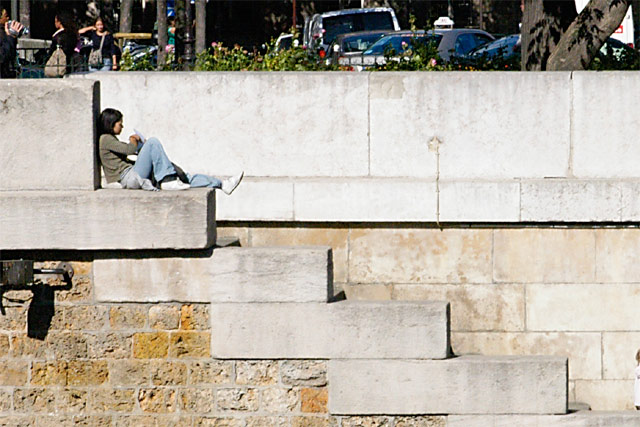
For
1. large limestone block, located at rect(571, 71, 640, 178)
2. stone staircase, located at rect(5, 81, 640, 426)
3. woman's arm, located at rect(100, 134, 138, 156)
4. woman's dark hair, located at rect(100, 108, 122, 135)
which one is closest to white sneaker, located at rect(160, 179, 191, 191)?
woman's arm, located at rect(100, 134, 138, 156)

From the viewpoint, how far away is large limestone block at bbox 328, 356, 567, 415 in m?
8.76

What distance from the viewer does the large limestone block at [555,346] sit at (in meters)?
9.91

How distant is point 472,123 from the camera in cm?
983

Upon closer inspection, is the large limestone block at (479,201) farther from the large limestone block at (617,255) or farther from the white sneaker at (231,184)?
the white sneaker at (231,184)

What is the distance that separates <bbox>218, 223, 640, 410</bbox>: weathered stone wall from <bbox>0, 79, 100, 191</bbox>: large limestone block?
1.53 m

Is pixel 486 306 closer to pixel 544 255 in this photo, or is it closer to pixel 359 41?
pixel 544 255

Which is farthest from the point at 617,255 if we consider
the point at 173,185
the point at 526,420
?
the point at 173,185

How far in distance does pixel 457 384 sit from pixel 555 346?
1457mm

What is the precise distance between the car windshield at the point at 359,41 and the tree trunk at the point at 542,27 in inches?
488

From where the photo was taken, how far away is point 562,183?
9.58 m

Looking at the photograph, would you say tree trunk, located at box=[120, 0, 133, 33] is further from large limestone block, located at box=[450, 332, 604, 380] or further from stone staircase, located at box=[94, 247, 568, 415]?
→ stone staircase, located at box=[94, 247, 568, 415]

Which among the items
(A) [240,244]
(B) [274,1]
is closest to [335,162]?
(A) [240,244]

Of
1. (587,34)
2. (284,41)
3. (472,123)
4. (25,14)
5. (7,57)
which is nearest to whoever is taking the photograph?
(472,123)

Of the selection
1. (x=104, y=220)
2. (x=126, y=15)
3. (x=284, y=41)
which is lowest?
(x=104, y=220)
